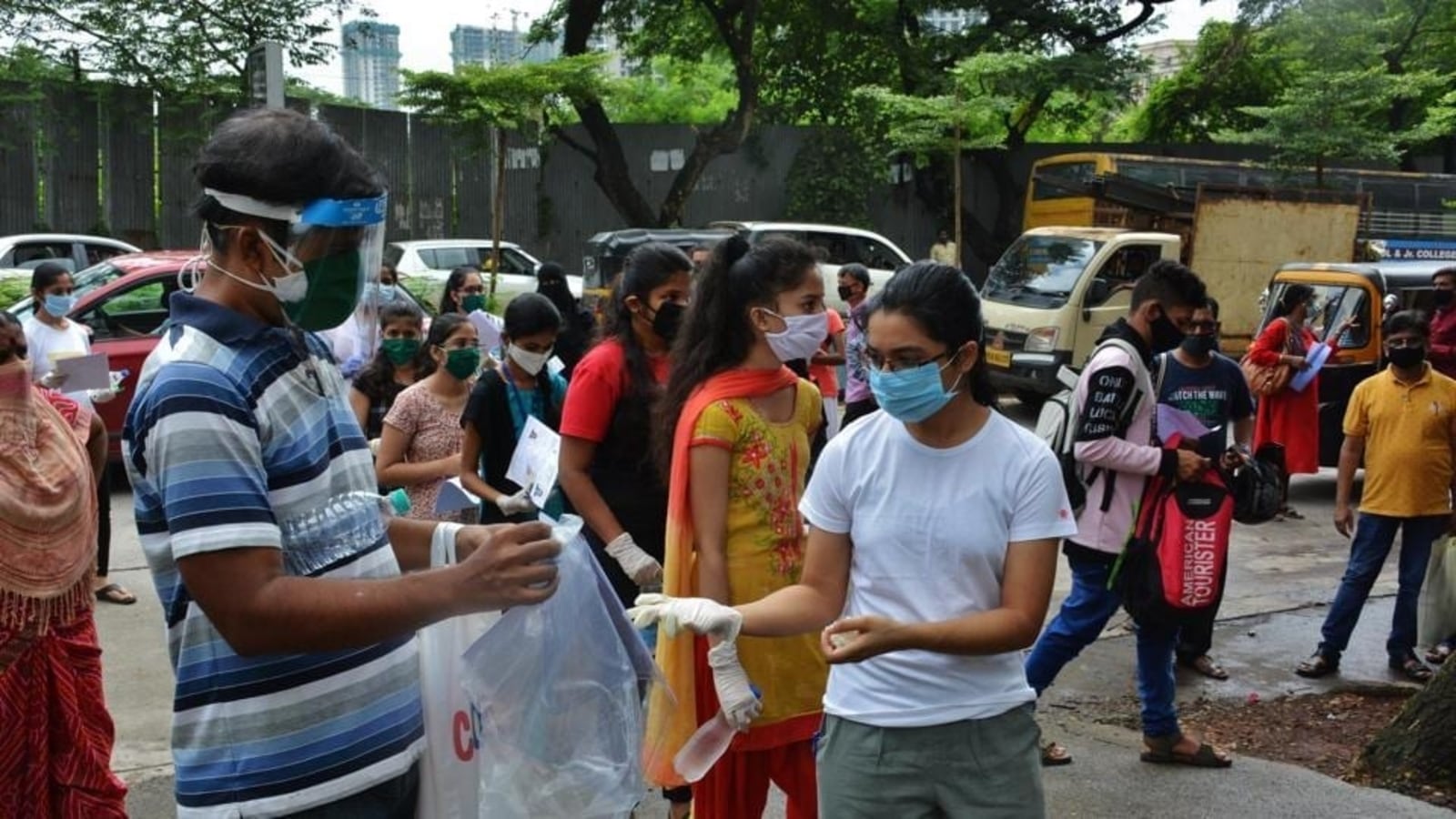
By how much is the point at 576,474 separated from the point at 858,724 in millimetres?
1589

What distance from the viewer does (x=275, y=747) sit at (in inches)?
83.4

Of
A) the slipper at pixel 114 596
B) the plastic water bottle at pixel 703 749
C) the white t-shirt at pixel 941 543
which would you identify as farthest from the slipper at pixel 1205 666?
the slipper at pixel 114 596

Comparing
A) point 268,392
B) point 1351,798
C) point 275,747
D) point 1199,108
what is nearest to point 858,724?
point 275,747

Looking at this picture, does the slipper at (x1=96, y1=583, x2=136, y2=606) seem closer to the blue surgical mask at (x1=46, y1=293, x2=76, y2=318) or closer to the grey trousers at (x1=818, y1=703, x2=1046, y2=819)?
the blue surgical mask at (x1=46, y1=293, x2=76, y2=318)

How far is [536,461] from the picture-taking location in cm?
434

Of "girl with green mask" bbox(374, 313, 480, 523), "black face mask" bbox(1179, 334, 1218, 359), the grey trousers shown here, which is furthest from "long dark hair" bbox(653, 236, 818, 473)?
"black face mask" bbox(1179, 334, 1218, 359)

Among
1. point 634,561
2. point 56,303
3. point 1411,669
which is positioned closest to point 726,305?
point 634,561

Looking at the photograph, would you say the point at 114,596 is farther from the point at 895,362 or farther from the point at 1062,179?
the point at 1062,179

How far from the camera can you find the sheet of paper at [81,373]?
22.6 ft

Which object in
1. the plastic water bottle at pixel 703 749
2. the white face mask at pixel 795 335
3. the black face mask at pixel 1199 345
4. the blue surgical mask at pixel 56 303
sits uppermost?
the white face mask at pixel 795 335

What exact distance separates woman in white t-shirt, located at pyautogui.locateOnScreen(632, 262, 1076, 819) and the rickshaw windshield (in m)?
9.46

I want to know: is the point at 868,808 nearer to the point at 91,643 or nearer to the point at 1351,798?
the point at 91,643

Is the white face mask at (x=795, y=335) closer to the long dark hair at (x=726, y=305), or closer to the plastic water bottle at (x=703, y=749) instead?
the long dark hair at (x=726, y=305)

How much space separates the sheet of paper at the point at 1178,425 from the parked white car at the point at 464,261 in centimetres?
1367
